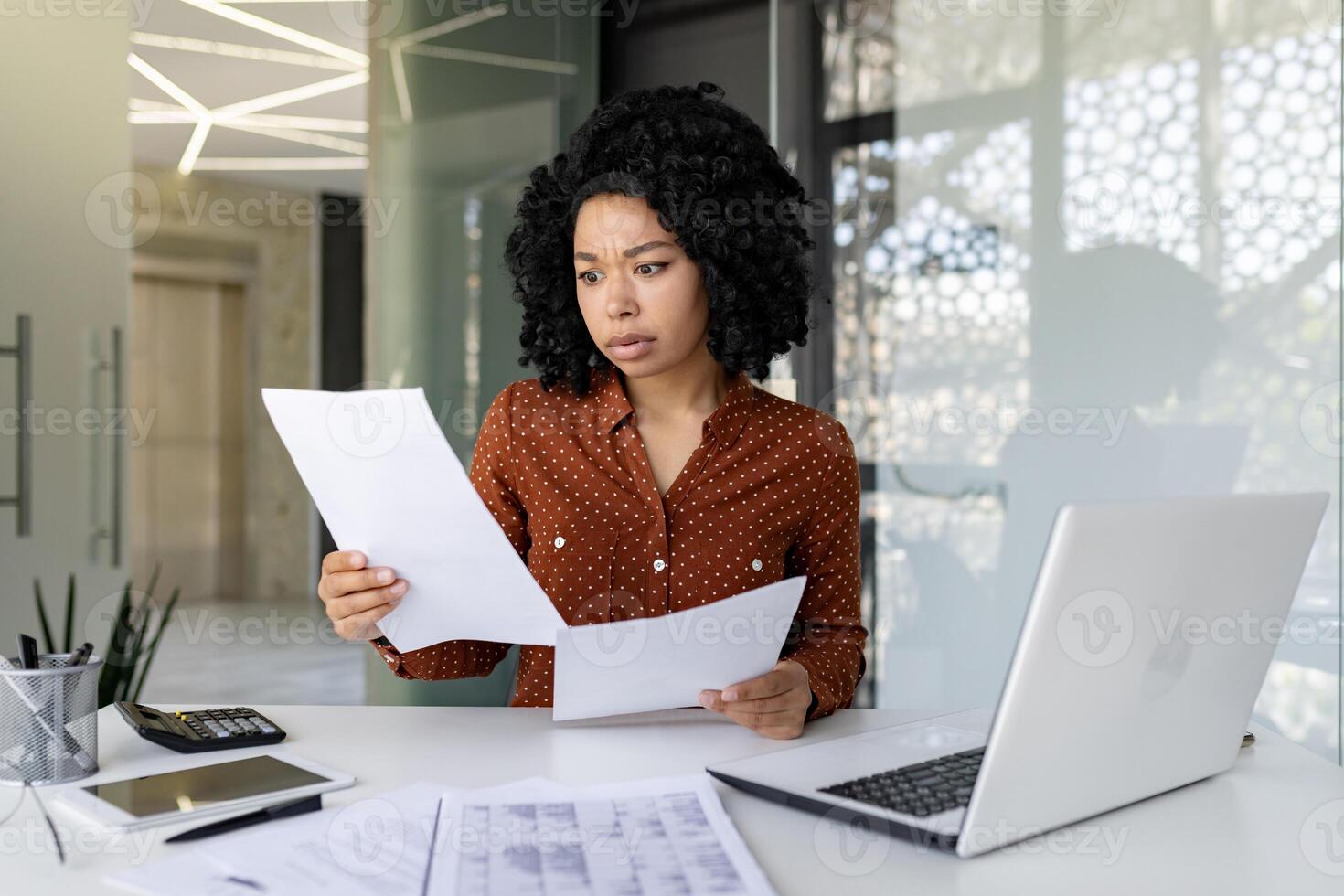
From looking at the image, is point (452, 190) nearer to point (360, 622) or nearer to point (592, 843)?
point (360, 622)

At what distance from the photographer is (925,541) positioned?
2.92 m

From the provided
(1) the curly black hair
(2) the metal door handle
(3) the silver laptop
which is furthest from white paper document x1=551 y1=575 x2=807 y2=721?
(2) the metal door handle

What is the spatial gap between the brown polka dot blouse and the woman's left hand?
25cm

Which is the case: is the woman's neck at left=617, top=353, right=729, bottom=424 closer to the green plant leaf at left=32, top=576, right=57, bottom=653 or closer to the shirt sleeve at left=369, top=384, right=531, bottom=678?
the shirt sleeve at left=369, top=384, right=531, bottom=678

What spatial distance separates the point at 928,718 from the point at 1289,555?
15.8 inches

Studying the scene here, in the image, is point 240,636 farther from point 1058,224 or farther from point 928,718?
point 928,718

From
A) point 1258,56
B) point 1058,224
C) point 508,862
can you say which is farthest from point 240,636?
point 508,862

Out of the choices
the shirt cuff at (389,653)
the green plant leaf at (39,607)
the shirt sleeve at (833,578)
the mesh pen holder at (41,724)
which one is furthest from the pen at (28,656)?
the green plant leaf at (39,607)

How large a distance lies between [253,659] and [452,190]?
3168 millimetres

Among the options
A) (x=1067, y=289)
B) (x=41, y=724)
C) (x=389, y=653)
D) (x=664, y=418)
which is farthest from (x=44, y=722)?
(x=1067, y=289)

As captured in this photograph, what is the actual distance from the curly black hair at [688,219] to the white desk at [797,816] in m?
0.57

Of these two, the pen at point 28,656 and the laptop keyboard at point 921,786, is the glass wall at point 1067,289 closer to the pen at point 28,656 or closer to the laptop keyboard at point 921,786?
the laptop keyboard at point 921,786

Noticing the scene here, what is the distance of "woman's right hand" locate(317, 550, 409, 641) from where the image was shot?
110 centimetres

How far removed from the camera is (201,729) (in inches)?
43.1
